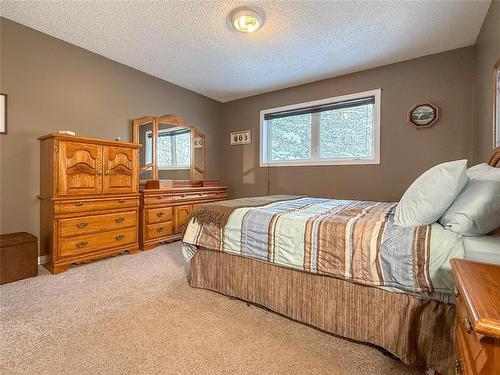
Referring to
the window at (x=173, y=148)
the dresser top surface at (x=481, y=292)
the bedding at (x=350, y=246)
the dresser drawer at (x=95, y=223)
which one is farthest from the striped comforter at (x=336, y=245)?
the window at (x=173, y=148)

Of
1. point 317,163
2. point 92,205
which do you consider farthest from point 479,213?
point 92,205

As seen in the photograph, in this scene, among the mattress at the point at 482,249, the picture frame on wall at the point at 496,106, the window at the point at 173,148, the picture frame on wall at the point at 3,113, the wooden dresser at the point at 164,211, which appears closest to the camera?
the mattress at the point at 482,249

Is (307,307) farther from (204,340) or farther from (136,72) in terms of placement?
(136,72)

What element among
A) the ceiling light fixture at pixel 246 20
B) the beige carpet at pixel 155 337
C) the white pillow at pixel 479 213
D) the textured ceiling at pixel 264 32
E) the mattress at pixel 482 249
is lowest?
the beige carpet at pixel 155 337

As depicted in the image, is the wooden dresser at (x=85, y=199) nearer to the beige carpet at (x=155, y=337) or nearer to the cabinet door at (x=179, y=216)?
the beige carpet at (x=155, y=337)

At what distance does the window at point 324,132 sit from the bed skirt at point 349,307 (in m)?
2.40

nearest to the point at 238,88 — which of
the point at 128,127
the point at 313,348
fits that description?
the point at 128,127

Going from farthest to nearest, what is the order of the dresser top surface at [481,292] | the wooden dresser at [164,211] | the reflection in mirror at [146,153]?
the reflection in mirror at [146,153] → the wooden dresser at [164,211] → the dresser top surface at [481,292]

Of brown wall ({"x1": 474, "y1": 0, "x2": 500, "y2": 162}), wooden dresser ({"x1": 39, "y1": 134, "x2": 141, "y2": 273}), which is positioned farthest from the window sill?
wooden dresser ({"x1": 39, "y1": 134, "x2": 141, "y2": 273})

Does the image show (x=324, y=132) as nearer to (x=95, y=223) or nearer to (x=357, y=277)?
(x=357, y=277)

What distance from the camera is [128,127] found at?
3.35 meters

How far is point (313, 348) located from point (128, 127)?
3.34 metres

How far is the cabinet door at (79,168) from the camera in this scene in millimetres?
2381

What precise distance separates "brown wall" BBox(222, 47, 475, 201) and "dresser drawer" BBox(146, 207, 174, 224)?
1791mm
